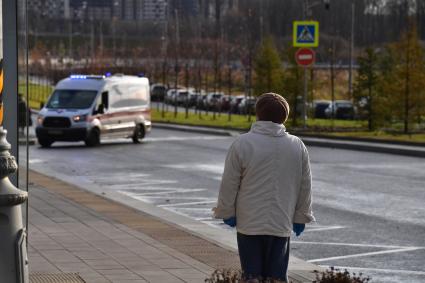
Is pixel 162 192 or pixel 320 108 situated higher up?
pixel 162 192

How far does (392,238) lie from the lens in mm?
14148

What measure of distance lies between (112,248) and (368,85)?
2993cm

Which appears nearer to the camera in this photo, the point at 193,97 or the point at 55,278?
the point at 55,278

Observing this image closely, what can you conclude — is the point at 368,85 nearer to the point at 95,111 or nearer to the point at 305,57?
the point at 305,57

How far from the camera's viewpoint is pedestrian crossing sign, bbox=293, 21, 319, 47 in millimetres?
41281

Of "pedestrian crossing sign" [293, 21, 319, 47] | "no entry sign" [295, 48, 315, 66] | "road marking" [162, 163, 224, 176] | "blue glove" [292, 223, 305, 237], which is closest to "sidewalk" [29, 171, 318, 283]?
"blue glove" [292, 223, 305, 237]

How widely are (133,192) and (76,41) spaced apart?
12365 centimetres

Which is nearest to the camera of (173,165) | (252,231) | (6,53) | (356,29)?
(252,231)

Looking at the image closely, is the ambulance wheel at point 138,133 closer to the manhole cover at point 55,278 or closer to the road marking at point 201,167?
the road marking at point 201,167

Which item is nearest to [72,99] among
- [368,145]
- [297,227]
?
[368,145]

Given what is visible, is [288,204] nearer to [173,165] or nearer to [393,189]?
[393,189]

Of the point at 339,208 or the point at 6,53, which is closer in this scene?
the point at 6,53

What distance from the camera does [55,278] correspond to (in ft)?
32.5

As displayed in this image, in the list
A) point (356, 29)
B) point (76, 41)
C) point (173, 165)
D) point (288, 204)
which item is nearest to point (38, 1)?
point (76, 41)
